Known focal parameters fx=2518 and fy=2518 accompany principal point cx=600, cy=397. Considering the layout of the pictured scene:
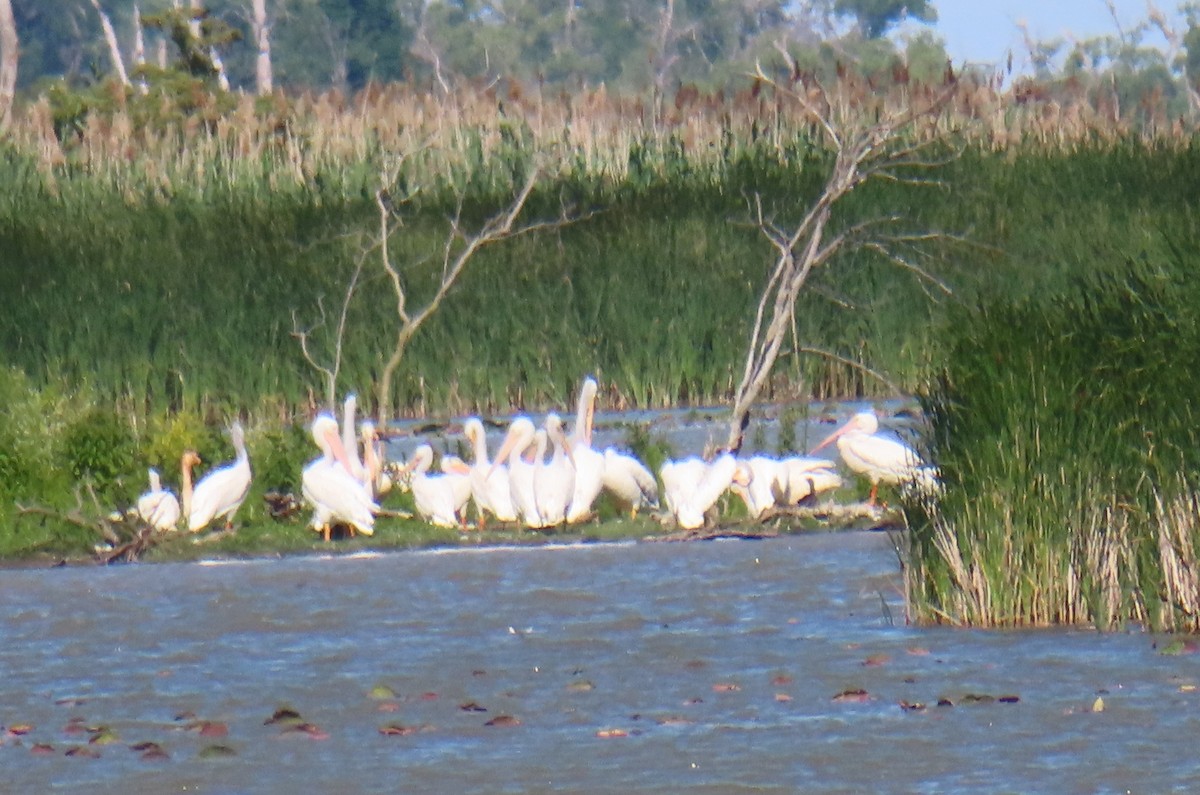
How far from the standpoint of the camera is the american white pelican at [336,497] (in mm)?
12445

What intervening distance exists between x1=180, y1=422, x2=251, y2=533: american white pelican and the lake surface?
5.35 ft

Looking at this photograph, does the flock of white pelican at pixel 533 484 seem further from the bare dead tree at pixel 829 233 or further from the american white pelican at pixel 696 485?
the bare dead tree at pixel 829 233

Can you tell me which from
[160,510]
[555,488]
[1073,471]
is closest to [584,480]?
[555,488]

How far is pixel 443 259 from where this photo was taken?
18.8 metres

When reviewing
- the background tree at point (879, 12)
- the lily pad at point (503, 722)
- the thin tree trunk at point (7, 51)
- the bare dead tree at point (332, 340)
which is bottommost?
the lily pad at point (503, 722)

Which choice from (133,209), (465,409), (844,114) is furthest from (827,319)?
(133,209)

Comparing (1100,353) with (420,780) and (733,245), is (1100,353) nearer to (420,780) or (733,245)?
(420,780)

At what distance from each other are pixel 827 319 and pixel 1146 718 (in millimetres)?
10986

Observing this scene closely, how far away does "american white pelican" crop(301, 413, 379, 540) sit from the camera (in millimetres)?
12445

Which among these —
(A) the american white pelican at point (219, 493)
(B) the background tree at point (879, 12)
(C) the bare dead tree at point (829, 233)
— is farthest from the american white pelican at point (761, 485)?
(B) the background tree at point (879, 12)

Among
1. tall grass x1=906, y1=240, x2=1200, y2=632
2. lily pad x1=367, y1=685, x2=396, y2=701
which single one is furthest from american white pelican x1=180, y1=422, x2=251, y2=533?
lily pad x1=367, y1=685, x2=396, y2=701

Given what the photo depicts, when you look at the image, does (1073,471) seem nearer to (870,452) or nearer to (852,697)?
(852,697)

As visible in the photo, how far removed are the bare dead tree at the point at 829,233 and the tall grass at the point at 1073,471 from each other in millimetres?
4935

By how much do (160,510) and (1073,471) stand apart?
5784 mm
